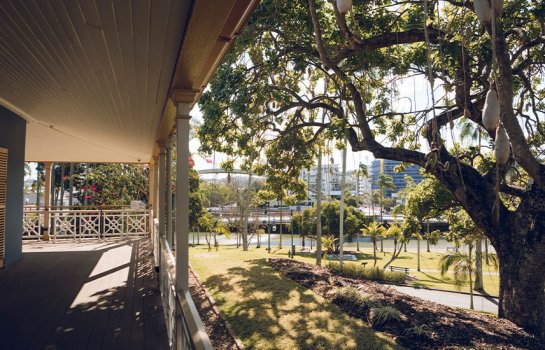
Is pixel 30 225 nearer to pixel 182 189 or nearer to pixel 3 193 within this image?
pixel 3 193

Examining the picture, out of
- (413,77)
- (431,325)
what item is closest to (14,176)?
(413,77)

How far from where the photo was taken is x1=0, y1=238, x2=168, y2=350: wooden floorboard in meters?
3.71

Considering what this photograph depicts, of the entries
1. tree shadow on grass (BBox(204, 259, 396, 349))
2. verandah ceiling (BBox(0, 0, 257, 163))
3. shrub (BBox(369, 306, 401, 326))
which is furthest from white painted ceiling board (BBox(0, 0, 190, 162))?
shrub (BBox(369, 306, 401, 326))

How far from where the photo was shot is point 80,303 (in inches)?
189

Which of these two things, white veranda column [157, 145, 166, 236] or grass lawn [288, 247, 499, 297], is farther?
grass lawn [288, 247, 499, 297]

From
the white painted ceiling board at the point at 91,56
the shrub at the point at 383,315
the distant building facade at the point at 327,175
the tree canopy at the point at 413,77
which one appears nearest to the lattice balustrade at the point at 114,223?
the tree canopy at the point at 413,77

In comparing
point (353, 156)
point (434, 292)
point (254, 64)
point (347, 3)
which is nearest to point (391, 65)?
point (353, 156)

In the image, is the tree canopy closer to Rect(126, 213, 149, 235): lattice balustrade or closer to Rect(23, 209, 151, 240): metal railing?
Rect(126, 213, 149, 235): lattice balustrade

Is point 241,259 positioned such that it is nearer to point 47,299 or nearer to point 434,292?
point 47,299

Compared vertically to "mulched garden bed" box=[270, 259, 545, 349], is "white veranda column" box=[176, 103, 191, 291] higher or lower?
higher

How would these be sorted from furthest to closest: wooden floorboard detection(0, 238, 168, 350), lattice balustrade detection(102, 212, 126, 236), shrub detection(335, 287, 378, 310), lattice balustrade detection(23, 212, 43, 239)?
lattice balustrade detection(102, 212, 126, 236) < lattice balustrade detection(23, 212, 43, 239) < shrub detection(335, 287, 378, 310) < wooden floorboard detection(0, 238, 168, 350)

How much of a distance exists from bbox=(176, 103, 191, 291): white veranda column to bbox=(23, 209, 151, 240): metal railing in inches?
336

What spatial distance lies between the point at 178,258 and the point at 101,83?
68.9 inches

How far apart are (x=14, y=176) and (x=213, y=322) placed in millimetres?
4494
